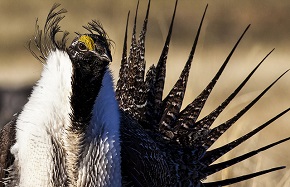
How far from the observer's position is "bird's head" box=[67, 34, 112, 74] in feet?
12.8

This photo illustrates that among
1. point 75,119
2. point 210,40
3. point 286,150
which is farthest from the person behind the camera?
point 210,40

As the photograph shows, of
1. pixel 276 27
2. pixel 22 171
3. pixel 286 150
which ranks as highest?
pixel 276 27

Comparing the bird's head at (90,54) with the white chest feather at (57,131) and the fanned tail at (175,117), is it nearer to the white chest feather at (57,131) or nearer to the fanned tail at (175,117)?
the white chest feather at (57,131)

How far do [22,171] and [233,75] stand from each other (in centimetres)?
→ 748

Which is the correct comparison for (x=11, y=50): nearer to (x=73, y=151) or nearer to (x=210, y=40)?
(x=210, y=40)

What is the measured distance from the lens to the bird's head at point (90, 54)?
3.91 meters

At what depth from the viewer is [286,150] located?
8.23 m

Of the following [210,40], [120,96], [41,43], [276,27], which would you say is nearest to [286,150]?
[120,96]

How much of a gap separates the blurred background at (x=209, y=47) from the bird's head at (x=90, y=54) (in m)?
2.37

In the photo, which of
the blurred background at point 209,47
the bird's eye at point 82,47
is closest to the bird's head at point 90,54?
the bird's eye at point 82,47

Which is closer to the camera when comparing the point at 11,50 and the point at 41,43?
the point at 41,43

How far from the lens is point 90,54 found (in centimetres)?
392

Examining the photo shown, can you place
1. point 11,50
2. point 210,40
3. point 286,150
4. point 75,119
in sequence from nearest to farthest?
1. point 75,119
2. point 286,150
3. point 210,40
4. point 11,50

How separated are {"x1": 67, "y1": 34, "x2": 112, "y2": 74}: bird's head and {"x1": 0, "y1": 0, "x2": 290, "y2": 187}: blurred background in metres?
2.37
